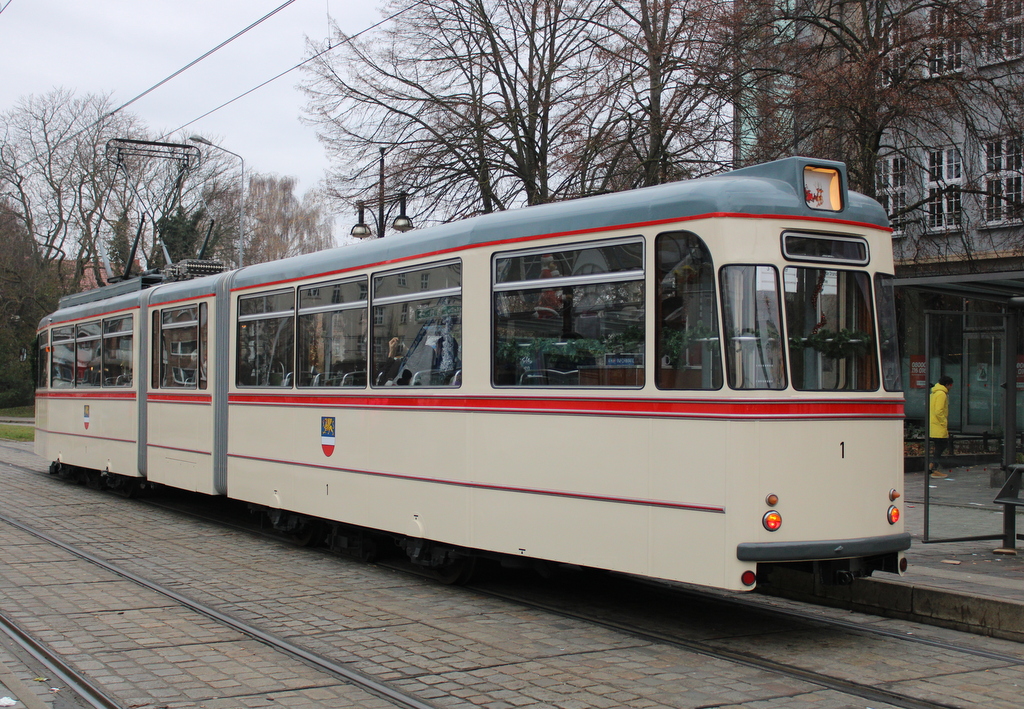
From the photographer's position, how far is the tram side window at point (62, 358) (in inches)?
680

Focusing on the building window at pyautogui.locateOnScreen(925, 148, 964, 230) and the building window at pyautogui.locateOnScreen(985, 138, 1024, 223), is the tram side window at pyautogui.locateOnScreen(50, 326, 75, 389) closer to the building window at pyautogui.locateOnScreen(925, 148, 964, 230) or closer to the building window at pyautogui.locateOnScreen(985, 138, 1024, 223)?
the building window at pyautogui.locateOnScreen(925, 148, 964, 230)

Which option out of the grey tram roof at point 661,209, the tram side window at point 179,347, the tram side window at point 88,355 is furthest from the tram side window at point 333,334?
the tram side window at point 88,355

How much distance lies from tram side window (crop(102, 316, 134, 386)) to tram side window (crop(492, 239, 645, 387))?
342 inches

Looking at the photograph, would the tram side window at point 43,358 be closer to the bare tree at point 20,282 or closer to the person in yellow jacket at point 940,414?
the person in yellow jacket at point 940,414

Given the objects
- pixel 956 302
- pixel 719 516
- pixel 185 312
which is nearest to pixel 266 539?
pixel 185 312

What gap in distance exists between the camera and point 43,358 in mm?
18703

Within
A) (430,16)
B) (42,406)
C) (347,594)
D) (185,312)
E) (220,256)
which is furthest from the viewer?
(220,256)

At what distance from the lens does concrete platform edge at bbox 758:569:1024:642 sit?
7.12 meters

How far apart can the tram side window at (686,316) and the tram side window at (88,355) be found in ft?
37.9

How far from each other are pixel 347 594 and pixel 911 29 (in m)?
14.2

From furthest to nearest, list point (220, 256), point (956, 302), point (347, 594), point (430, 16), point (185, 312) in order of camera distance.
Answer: point (220, 256) < point (430, 16) < point (185, 312) < point (956, 302) < point (347, 594)

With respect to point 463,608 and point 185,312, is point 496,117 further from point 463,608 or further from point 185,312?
point 463,608

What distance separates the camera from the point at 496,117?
22078 mm

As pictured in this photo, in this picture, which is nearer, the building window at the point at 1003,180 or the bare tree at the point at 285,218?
the building window at the point at 1003,180
